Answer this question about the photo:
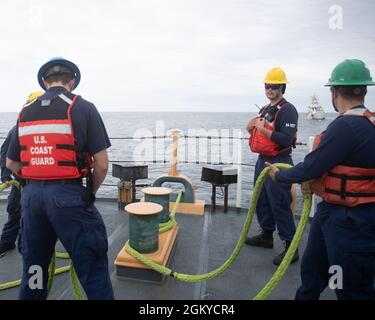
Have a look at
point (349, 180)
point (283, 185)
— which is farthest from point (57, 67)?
point (283, 185)

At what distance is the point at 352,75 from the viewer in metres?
2.13

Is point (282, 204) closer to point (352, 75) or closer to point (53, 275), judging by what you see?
point (352, 75)

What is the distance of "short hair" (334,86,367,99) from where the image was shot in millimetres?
2139

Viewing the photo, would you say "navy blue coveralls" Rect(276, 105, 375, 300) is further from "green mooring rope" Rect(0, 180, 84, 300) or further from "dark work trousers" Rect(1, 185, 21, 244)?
"dark work trousers" Rect(1, 185, 21, 244)

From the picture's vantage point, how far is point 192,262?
3.76 m

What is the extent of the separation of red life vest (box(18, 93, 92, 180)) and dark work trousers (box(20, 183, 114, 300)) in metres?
0.11

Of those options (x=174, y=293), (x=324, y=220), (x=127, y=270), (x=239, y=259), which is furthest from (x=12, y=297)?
(x=324, y=220)

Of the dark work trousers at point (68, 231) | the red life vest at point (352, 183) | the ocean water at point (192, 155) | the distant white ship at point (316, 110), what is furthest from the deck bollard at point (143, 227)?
the distant white ship at point (316, 110)

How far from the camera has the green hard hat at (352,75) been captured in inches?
83.6

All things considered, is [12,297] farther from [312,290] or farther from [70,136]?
[312,290]

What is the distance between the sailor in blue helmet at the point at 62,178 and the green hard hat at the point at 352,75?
1.78m

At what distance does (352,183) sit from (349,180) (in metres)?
0.03

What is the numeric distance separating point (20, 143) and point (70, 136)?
0.44 metres

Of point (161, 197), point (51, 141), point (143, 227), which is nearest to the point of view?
point (51, 141)
